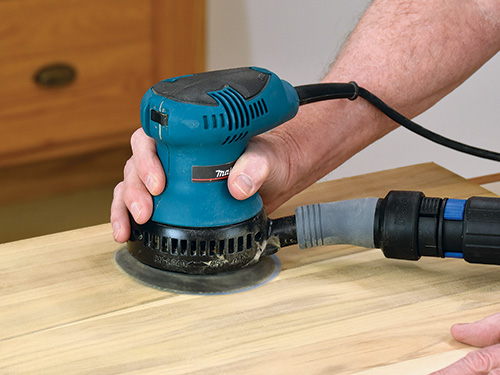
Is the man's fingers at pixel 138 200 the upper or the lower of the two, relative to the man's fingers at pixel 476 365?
upper

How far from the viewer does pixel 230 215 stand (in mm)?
874

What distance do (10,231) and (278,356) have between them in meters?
1.96

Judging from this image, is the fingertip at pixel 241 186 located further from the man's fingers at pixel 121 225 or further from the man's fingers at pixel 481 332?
the man's fingers at pixel 481 332

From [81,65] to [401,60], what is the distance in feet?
4.64

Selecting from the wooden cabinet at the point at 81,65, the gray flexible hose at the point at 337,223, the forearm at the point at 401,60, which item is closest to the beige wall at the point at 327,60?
the wooden cabinet at the point at 81,65

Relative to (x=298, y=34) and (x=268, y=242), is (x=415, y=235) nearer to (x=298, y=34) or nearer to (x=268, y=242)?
(x=268, y=242)

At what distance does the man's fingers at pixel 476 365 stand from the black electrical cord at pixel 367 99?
0.41 m

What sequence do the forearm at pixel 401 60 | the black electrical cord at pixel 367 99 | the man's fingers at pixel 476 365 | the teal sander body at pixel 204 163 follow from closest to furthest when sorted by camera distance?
the man's fingers at pixel 476 365, the teal sander body at pixel 204 163, the black electrical cord at pixel 367 99, the forearm at pixel 401 60

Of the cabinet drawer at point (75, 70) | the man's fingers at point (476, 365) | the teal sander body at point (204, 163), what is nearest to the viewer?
the man's fingers at point (476, 365)

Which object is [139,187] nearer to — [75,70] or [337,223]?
[337,223]

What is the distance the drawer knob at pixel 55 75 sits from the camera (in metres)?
2.29

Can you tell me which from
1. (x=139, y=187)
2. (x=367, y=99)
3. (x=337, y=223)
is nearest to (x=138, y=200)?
(x=139, y=187)

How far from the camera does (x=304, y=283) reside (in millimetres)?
892

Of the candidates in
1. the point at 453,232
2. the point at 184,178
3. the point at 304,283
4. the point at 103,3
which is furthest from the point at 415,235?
the point at 103,3
